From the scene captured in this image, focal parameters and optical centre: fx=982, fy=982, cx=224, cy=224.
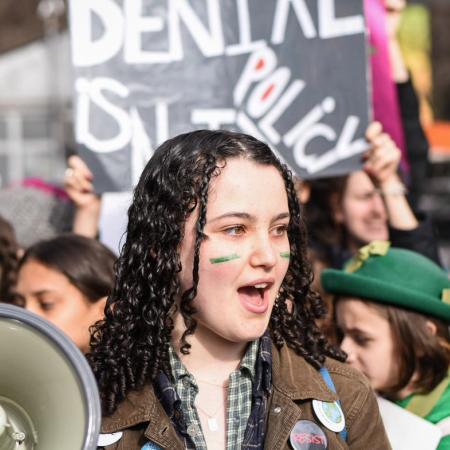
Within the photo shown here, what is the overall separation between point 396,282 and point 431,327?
0.17 m

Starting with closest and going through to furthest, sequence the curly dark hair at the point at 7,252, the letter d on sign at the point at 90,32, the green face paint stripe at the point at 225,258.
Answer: the green face paint stripe at the point at 225,258 < the letter d on sign at the point at 90,32 < the curly dark hair at the point at 7,252

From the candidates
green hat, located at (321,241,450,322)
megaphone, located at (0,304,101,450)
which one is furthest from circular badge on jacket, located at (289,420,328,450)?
green hat, located at (321,241,450,322)

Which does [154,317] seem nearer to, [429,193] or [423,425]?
[423,425]

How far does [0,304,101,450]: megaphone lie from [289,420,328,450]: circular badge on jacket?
44 centimetres

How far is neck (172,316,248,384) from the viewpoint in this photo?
2.03m

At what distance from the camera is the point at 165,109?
3.54m

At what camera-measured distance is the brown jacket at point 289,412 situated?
194 centimetres

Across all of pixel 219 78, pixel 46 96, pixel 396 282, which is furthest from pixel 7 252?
pixel 46 96

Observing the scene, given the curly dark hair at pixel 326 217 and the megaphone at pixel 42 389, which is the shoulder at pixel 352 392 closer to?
A: the megaphone at pixel 42 389

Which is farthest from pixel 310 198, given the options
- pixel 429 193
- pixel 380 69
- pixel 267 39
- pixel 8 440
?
pixel 429 193

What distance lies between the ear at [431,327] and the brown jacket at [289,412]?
98 cm

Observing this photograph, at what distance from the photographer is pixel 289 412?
197cm

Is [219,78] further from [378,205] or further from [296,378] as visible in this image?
[296,378]

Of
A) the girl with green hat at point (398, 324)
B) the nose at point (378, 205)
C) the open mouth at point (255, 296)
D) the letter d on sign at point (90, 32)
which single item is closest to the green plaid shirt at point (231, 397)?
the open mouth at point (255, 296)
